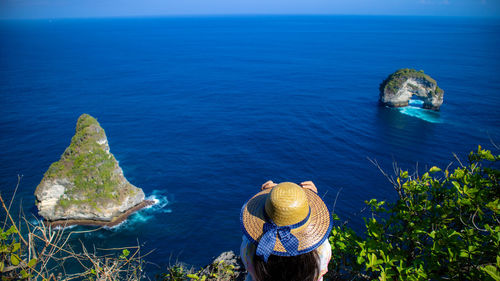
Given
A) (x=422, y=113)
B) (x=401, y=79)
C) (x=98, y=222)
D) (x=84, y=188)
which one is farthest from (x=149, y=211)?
(x=401, y=79)

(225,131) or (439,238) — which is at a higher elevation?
(439,238)

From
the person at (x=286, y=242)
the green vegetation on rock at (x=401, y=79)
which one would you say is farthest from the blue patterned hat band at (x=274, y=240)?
the green vegetation on rock at (x=401, y=79)

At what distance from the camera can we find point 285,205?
3184 millimetres

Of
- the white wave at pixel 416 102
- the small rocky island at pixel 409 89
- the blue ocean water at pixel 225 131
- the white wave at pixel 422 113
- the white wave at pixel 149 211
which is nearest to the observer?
the white wave at pixel 149 211

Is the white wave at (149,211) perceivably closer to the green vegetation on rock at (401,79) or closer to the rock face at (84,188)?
the rock face at (84,188)

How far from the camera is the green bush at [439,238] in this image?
4684mm

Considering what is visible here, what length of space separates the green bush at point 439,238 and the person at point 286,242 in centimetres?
197

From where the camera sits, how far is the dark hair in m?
3.24

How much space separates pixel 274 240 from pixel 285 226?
0.20 m

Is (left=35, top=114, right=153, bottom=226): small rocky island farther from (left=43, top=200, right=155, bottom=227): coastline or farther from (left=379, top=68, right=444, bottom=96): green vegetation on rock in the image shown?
(left=379, top=68, right=444, bottom=96): green vegetation on rock

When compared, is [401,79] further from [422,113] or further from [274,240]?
[274,240]

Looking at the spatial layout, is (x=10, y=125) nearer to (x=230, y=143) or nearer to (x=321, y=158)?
(x=230, y=143)

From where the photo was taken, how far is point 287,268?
324 centimetres

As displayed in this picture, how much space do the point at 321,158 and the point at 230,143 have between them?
15999mm
